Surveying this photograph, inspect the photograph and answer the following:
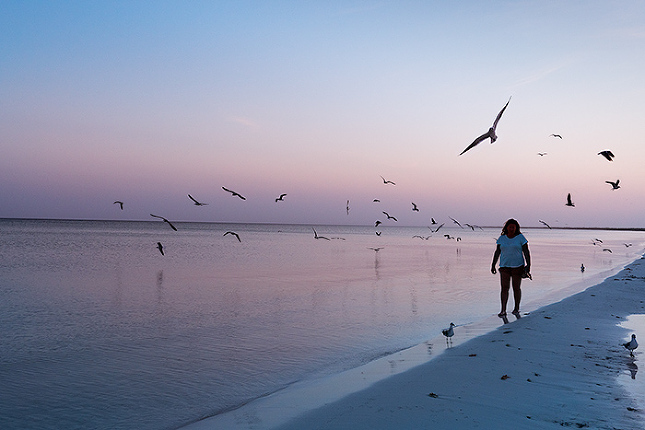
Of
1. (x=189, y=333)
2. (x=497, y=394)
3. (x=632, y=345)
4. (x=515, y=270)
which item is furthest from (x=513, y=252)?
(x=189, y=333)

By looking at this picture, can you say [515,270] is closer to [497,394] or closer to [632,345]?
[632,345]

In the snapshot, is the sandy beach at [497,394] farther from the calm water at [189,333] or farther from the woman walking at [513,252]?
the woman walking at [513,252]

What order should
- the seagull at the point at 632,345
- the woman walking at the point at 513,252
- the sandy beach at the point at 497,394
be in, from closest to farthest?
1. the sandy beach at the point at 497,394
2. the seagull at the point at 632,345
3. the woman walking at the point at 513,252

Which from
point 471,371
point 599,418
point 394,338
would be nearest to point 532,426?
point 599,418

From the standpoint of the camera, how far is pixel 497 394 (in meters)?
6.09

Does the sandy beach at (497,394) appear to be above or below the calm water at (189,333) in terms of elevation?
above

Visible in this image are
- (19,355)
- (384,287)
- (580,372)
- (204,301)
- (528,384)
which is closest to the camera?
(528,384)

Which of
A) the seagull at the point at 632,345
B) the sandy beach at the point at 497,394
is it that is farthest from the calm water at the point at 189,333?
the seagull at the point at 632,345

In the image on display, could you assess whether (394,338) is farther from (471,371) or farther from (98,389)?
(98,389)

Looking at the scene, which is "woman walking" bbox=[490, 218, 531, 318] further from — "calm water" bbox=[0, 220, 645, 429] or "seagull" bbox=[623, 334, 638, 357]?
"seagull" bbox=[623, 334, 638, 357]

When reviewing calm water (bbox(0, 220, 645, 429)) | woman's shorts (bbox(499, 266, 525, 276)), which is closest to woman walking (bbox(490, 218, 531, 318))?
woman's shorts (bbox(499, 266, 525, 276))

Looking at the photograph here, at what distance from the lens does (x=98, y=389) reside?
25.9 feet

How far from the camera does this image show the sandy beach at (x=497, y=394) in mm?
5309

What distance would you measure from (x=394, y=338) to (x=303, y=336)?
7.40 feet
